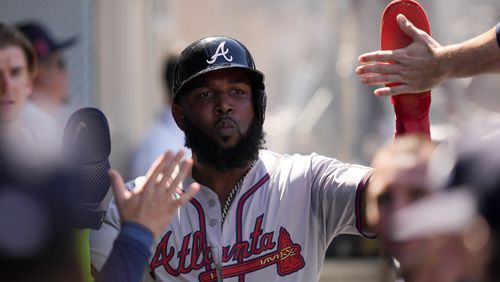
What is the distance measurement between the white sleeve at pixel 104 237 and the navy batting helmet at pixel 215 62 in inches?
25.4

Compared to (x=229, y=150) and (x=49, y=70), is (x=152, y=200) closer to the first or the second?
(x=229, y=150)

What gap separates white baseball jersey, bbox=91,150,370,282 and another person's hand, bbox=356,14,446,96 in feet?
1.12

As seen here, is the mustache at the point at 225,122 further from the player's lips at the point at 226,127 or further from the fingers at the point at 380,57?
the fingers at the point at 380,57

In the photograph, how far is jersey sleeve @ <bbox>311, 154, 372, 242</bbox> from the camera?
375cm

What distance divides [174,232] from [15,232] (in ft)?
6.16

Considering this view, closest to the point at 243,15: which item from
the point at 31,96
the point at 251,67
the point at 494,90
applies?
the point at 494,90

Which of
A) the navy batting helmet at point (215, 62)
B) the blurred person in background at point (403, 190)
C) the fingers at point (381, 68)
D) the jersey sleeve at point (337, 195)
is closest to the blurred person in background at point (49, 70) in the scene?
the navy batting helmet at point (215, 62)

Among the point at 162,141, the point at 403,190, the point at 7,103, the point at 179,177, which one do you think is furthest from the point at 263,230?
the point at 162,141

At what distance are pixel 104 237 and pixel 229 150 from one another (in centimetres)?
60

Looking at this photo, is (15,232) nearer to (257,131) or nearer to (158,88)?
(257,131)

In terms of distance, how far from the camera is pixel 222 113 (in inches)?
160

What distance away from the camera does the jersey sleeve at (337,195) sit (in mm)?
3748

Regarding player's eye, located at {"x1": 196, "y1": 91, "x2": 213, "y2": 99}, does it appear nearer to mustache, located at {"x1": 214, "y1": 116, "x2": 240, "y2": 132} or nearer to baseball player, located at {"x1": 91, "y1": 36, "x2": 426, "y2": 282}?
baseball player, located at {"x1": 91, "y1": 36, "x2": 426, "y2": 282}

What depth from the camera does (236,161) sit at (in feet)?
13.3
